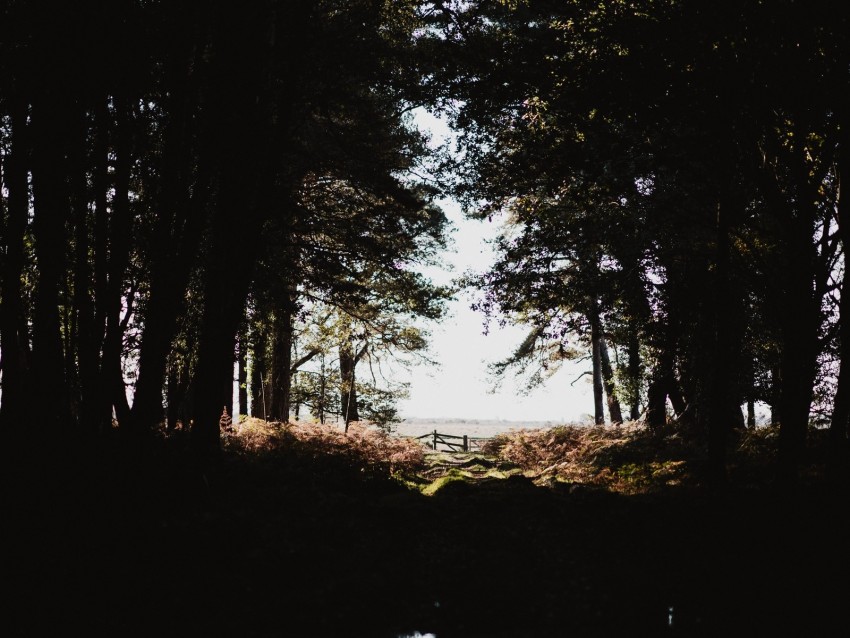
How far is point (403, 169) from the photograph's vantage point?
1439 centimetres

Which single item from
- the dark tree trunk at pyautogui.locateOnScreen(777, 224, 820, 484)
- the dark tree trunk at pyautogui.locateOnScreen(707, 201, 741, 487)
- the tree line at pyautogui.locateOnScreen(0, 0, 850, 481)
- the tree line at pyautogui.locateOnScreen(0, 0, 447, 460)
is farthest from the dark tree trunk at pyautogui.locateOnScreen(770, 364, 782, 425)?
the tree line at pyautogui.locateOnScreen(0, 0, 447, 460)

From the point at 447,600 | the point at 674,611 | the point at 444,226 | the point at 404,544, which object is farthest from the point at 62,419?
the point at 444,226

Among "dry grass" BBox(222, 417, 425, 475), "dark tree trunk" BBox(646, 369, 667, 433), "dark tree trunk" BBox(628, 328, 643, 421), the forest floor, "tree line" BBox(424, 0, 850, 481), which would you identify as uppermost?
"tree line" BBox(424, 0, 850, 481)

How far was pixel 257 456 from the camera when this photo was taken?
10758 mm

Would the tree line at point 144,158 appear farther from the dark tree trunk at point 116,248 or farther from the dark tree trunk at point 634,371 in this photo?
the dark tree trunk at point 634,371

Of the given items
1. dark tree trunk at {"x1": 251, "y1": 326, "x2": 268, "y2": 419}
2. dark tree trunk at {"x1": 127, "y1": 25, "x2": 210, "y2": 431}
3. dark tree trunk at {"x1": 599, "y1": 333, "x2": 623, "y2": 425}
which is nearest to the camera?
dark tree trunk at {"x1": 127, "y1": 25, "x2": 210, "y2": 431}

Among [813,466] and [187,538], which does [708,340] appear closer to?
[813,466]

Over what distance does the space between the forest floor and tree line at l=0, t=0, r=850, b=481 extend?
3.07ft

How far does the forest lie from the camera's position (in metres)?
4.85

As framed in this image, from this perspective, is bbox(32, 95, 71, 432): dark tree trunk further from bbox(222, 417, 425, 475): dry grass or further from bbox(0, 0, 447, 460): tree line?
bbox(222, 417, 425, 475): dry grass

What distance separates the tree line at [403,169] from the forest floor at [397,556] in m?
0.94

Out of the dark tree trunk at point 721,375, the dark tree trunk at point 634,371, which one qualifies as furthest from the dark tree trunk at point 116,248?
the dark tree trunk at point 634,371

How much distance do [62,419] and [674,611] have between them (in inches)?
334

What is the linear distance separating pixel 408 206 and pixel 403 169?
5.11ft
